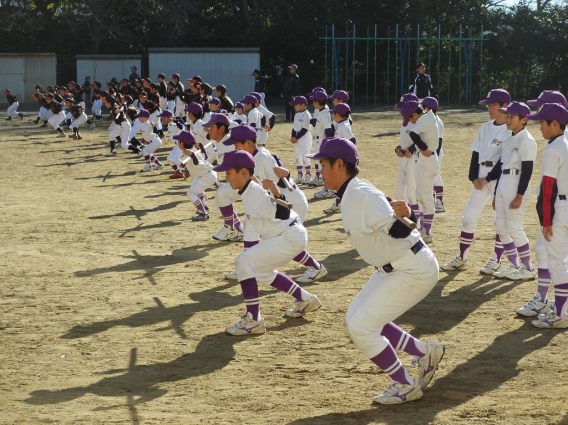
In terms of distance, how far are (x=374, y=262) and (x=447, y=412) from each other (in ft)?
3.99

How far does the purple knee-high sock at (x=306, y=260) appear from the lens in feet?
33.2

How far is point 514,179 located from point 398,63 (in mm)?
33266

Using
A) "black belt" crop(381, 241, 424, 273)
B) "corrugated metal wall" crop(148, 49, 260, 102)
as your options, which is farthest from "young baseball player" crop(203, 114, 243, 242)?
"corrugated metal wall" crop(148, 49, 260, 102)

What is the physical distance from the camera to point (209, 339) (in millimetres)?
8242

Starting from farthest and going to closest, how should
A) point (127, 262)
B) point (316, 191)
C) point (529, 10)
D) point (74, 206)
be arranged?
point (529, 10)
point (316, 191)
point (74, 206)
point (127, 262)

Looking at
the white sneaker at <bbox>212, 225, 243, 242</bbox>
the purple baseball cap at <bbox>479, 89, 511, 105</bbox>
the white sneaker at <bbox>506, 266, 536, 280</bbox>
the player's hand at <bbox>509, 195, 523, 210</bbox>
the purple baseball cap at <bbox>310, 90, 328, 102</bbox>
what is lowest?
the white sneaker at <bbox>506, 266, 536, 280</bbox>

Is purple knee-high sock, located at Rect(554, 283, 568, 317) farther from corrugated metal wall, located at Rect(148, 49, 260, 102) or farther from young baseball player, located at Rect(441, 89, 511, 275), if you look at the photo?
corrugated metal wall, located at Rect(148, 49, 260, 102)

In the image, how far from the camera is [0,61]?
1793 inches

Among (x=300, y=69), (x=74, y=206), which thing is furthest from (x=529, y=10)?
(x=74, y=206)

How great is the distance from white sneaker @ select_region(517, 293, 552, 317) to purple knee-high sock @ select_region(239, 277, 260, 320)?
276cm

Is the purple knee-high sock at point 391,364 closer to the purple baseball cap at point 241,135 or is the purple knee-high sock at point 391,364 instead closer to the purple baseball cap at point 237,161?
the purple baseball cap at point 237,161

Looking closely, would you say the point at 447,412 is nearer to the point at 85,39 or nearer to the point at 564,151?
the point at 564,151

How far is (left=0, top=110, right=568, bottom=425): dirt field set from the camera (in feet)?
21.1

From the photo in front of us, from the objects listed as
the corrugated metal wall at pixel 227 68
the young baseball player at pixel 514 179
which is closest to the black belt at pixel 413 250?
the young baseball player at pixel 514 179
